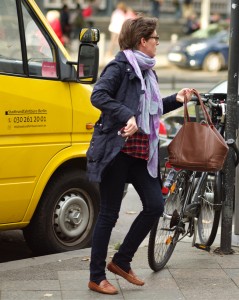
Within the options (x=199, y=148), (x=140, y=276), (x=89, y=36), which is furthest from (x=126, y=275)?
(x=89, y=36)

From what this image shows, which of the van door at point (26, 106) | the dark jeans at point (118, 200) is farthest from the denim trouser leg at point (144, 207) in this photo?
the van door at point (26, 106)

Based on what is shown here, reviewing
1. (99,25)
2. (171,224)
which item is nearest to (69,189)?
(171,224)

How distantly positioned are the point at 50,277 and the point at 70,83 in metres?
1.65

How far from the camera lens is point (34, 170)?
6.55 meters

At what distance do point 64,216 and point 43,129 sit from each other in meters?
0.82

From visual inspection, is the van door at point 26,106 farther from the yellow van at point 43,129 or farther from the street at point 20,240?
the street at point 20,240

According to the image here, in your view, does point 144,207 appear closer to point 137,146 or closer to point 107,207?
point 107,207

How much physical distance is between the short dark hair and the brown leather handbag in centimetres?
67

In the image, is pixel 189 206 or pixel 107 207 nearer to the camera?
pixel 107 207

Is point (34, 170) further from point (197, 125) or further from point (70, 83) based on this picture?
point (197, 125)

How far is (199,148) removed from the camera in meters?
5.89

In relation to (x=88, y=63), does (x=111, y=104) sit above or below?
below

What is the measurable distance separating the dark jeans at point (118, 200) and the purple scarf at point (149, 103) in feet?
0.28

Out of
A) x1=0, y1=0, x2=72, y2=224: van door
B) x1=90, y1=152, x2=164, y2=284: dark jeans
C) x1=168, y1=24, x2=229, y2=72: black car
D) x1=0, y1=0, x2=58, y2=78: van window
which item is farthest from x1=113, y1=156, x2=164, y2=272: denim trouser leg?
x1=168, y1=24, x2=229, y2=72: black car
